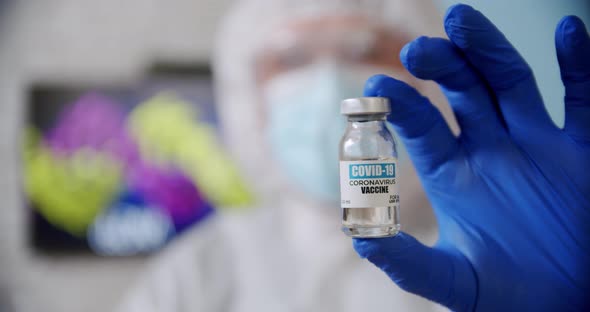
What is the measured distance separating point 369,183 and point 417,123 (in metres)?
0.10

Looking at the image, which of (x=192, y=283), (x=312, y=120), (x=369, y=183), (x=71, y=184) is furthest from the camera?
(x=71, y=184)

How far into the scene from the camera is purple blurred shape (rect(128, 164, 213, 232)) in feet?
6.70

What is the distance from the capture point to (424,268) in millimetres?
512

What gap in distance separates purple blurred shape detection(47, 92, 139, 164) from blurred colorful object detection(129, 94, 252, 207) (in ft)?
0.15

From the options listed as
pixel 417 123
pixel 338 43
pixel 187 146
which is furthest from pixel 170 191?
pixel 417 123

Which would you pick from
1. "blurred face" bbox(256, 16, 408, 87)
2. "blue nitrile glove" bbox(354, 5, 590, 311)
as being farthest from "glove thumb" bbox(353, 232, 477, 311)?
"blurred face" bbox(256, 16, 408, 87)

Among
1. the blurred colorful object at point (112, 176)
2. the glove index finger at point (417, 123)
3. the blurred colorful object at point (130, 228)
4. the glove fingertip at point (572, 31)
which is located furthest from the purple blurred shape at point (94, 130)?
the glove fingertip at point (572, 31)

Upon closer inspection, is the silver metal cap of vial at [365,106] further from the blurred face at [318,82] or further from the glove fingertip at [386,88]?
the blurred face at [318,82]

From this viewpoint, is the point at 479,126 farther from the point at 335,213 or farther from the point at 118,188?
the point at 118,188

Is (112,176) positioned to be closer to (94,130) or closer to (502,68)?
(94,130)

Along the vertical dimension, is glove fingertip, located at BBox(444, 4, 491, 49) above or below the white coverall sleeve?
above

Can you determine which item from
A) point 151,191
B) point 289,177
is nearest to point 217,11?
point 151,191

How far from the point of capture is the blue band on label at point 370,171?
47cm

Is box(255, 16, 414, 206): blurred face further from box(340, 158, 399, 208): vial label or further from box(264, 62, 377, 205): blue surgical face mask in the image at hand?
box(340, 158, 399, 208): vial label
